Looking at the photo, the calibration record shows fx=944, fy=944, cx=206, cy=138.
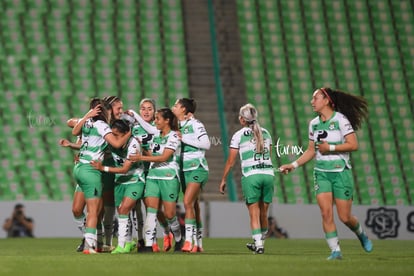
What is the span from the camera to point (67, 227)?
1981cm

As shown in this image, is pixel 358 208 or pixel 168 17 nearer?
pixel 358 208

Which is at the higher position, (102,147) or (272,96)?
(272,96)

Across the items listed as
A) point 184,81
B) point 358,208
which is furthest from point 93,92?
point 358,208

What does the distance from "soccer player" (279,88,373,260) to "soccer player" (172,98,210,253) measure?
2.13 m

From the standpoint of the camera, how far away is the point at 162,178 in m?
12.6

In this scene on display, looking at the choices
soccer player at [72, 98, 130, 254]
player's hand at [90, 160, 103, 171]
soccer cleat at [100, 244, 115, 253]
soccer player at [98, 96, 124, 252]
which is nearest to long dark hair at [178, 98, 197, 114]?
soccer player at [98, 96, 124, 252]

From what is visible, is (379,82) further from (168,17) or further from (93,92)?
(93,92)

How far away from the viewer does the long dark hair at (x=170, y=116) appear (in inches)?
494

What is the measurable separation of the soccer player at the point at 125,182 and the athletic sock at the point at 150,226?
0.24 m

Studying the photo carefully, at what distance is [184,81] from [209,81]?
690 mm

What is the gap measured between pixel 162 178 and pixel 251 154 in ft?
4.06

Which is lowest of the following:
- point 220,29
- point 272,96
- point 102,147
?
point 102,147

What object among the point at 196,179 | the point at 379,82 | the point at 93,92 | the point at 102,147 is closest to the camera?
the point at 102,147

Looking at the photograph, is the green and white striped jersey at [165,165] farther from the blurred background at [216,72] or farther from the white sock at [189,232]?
the blurred background at [216,72]
